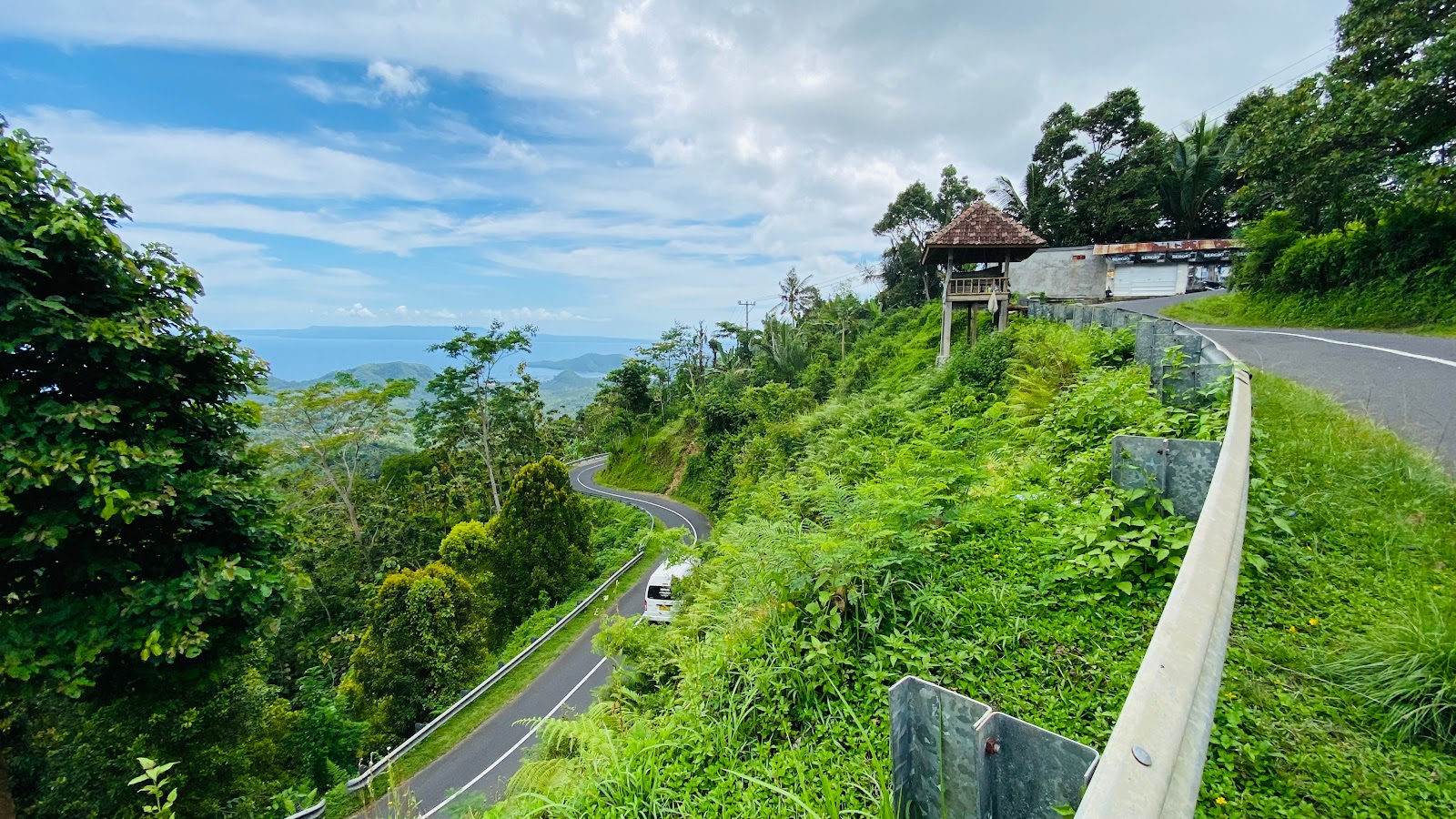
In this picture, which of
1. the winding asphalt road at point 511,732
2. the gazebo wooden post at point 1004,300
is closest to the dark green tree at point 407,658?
the winding asphalt road at point 511,732

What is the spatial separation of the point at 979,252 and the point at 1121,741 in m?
16.0

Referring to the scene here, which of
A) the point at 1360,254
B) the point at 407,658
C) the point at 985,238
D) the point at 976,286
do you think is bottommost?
the point at 407,658

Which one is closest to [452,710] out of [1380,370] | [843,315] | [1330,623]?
[1330,623]

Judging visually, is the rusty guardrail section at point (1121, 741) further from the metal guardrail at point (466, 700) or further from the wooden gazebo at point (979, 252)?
the wooden gazebo at point (979, 252)

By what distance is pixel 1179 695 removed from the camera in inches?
43.6

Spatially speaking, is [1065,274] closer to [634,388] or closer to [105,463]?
[634,388]

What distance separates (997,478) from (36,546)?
8.75m

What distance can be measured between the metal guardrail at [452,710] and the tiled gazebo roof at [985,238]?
1588 cm

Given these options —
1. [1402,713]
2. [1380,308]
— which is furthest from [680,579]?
[1380,308]

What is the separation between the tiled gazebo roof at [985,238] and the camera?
566 inches

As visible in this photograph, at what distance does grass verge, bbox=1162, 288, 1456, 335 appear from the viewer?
34.1 feet

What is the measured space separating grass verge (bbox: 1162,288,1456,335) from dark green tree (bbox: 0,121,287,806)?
18482 mm

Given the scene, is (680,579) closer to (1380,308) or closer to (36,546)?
(36,546)

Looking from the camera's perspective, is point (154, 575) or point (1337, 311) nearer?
point (154, 575)
